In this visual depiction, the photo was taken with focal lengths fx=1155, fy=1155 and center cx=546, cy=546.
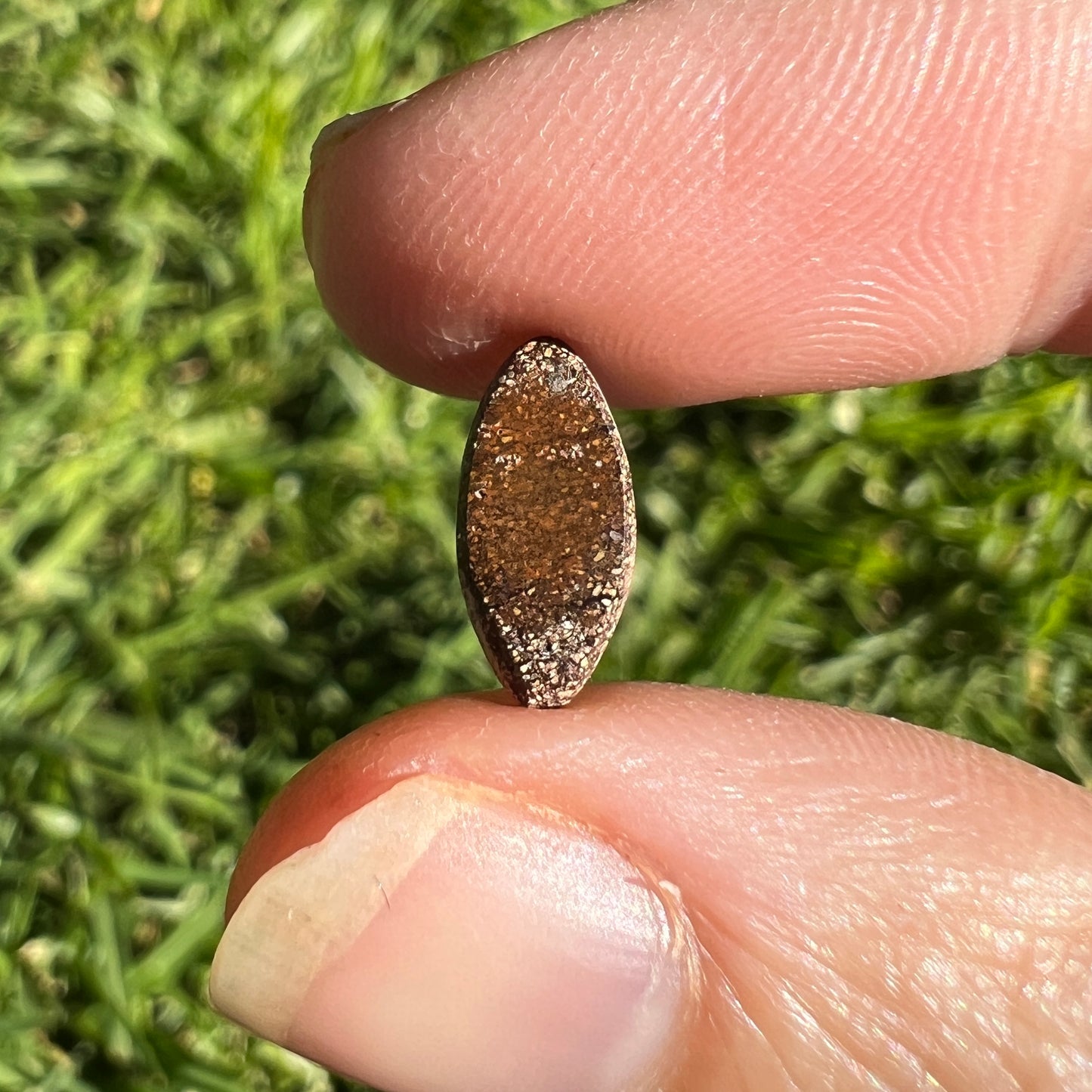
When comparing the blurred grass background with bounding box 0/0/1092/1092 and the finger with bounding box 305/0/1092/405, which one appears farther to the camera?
the blurred grass background with bounding box 0/0/1092/1092

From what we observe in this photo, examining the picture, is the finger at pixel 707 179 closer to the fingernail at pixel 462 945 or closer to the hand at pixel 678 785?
the hand at pixel 678 785

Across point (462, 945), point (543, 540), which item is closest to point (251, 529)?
point (543, 540)

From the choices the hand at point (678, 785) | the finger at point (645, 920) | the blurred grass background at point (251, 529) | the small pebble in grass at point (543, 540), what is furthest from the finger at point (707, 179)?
the finger at point (645, 920)

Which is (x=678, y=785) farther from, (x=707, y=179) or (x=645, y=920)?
(x=707, y=179)

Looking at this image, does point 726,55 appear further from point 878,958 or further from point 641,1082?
point 641,1082

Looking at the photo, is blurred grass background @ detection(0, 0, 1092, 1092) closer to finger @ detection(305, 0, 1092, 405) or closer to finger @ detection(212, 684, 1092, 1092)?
finger @ detection(305, 0, 1092, 405)

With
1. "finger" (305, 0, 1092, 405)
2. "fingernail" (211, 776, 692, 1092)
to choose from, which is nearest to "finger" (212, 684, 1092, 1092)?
"fingernail" (211, 776, 692, 1092)

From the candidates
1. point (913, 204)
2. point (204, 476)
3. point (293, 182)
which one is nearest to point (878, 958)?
point (913, 204)
